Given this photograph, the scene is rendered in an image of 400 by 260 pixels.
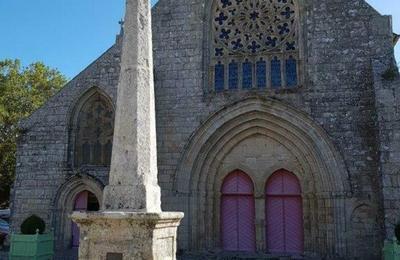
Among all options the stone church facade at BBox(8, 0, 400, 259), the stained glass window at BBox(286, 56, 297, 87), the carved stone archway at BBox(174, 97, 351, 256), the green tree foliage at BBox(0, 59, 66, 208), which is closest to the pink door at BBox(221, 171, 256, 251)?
the stone church facade at BBox(8, 0, 400, 259)

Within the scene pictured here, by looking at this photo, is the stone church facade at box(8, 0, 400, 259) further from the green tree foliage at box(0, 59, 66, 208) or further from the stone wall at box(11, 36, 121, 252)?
the green tree foliage at box(0, 59, 66, 208)

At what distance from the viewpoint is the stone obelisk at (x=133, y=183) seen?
13.7 feet

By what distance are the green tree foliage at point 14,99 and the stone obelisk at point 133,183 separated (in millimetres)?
18306

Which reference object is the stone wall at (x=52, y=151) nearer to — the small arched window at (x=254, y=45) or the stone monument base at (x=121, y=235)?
the small arched window at (x=254, y=45)

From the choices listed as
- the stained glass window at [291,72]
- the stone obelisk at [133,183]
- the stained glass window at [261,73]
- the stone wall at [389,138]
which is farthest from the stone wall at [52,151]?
the stone obelisk at [133,183]

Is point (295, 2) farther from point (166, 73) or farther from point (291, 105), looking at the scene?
point (166, 73)

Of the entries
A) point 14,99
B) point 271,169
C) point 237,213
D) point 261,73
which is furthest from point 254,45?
point 14,99

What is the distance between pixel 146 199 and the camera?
4.37 metres

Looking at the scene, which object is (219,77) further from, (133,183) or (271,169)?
(133,183)

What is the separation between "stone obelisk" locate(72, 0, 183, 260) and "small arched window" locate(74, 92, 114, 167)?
8.15 meters

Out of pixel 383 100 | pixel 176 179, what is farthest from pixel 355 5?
pixel 176 179

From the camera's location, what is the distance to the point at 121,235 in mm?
4199

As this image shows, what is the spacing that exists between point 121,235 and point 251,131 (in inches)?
322

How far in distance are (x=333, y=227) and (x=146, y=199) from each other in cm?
758
